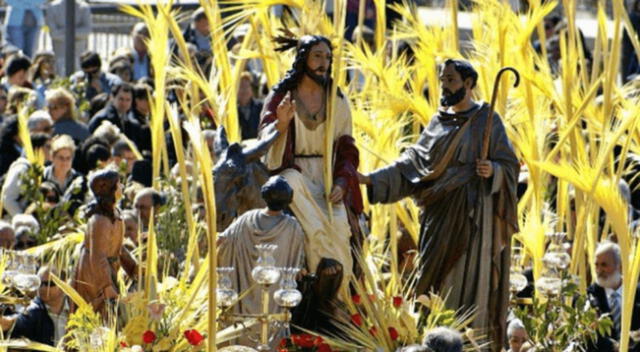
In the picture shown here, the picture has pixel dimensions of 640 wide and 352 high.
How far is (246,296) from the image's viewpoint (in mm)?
13344

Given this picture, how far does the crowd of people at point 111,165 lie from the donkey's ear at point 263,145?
51 mm

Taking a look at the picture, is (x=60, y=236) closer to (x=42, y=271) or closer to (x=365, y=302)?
(x=42, y=271)

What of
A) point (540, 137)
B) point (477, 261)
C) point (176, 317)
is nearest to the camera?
point (176, 317)

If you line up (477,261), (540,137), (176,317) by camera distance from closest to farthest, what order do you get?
(176,317) < (477,261) < (540,137)

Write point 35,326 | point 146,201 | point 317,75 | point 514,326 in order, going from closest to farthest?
point 514,326
point 35,326
point 317,75
point 146,201

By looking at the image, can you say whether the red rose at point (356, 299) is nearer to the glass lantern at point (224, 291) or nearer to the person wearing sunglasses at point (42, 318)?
the glass lantern at point (224, 291)

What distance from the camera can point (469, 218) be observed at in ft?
46.5

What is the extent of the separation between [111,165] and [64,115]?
458 centimetres

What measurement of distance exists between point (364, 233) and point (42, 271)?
1980 mm

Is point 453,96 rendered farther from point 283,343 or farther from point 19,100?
point 19,100

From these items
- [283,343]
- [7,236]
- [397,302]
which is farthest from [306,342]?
[7,236]

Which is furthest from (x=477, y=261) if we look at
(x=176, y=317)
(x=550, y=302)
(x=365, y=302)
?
(x=176, y=317)

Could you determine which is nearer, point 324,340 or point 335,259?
point 324,340

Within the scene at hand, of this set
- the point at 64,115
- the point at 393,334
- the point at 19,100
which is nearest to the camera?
the point at 393,334
